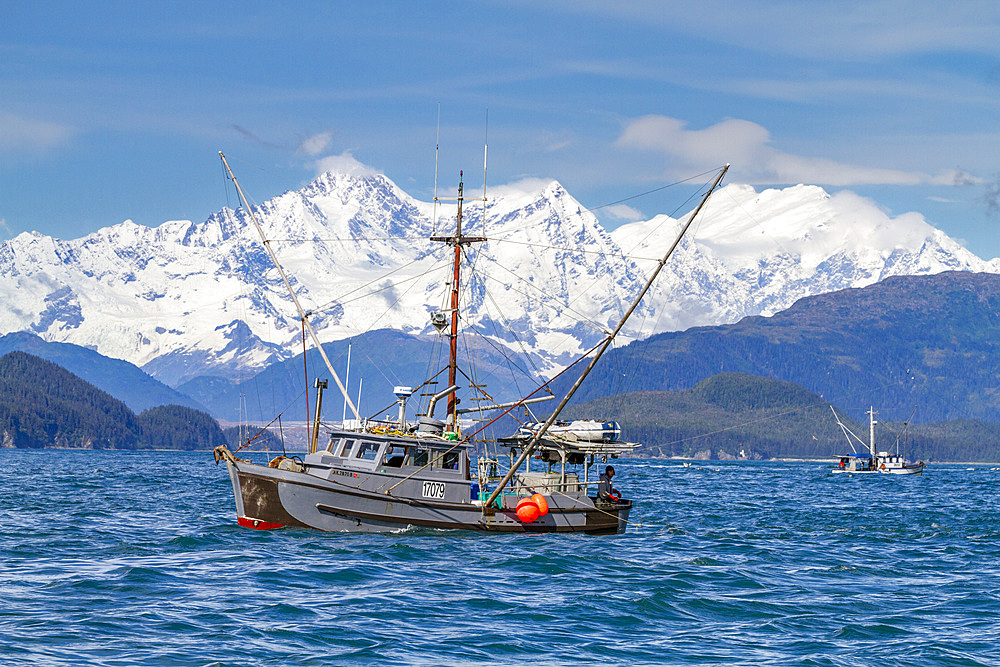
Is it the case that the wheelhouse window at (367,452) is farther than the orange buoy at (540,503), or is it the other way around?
the orange buoy at (540,503)

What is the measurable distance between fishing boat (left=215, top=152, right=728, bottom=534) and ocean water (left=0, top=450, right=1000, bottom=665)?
108 cm

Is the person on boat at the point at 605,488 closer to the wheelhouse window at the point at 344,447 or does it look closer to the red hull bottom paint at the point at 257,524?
the wheelhouse window at the point at 344,447

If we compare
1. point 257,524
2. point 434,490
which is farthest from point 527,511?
point 257,524

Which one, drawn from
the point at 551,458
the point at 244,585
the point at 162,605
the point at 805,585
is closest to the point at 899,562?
the point at 805,585

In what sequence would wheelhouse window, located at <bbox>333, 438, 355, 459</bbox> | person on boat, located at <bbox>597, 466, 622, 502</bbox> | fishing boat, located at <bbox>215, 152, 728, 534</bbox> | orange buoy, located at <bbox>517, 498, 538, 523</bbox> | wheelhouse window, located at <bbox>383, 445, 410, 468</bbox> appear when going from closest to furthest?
fishing boat, located at <bbox>215, 152, 728, 534</bbox>
wheelhouse window, located at <bbox>383, 445, 410, 468</bbox>
wheelhouse window, located at <bbox>333, 438, 355, 459</bbox>
orange buoy, located at <bbox>517, 498, 538, 523</bbox>
person on boat, located at <bbox>597, 466, 622, 502</bbox>

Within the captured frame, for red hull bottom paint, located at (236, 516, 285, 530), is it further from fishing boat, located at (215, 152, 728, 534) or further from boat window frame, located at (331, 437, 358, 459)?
boat window frame, located at (331, 437, 358, 459)

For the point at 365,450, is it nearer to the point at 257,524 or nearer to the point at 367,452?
the point at 367,452

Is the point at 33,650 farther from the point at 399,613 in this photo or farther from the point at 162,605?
the point at 399,613

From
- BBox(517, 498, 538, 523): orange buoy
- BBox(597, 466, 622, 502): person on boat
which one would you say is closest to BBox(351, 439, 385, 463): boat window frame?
BBox(517, 498, 538, 523): orange buoy

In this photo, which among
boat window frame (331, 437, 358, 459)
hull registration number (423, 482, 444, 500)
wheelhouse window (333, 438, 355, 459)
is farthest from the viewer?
wheelhouse window (333, 438, 355, 459)

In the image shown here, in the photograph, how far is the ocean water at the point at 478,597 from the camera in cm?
3162

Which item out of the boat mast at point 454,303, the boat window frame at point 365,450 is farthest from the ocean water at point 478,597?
the boat mast at point 454,303

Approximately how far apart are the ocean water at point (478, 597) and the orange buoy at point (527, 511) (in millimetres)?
1021

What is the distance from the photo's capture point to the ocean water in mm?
31625
